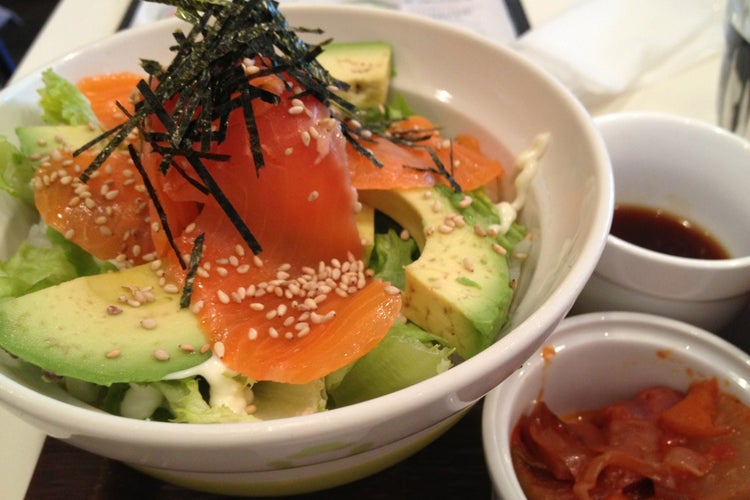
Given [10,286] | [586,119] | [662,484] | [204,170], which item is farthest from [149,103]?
[662,484]

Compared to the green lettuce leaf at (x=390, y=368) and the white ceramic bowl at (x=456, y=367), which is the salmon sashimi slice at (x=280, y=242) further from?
the white ceramic bowl at (x=456, y=367)

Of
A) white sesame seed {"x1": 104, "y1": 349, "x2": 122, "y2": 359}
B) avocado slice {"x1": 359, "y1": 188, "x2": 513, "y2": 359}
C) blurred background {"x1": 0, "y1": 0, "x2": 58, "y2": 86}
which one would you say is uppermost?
white sesame seed {"x1": 104, "y1": 349, "x2": 122, "y2": 359}

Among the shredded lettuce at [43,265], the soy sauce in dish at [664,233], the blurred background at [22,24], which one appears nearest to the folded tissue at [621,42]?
the soy sauce in dish at [664,233]

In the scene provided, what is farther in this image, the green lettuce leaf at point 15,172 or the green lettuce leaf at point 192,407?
the green lettuce leaf at point 15,172

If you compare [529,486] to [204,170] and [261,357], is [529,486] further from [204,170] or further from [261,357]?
[204,170]

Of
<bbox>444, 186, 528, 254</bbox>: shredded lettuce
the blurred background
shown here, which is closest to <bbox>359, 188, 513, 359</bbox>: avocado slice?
<bbox>444, 186, 528, 254</bbox>: shredded lettuce

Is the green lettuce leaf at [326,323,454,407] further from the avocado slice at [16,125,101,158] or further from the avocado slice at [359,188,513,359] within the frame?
the avocado slice at [16,125,101,158]
